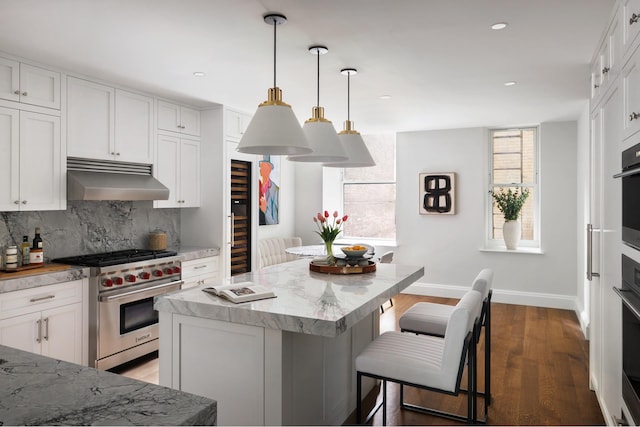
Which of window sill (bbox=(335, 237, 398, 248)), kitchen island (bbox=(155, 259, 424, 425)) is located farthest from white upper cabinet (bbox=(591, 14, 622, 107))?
window sill (bbox=(335, 237, 398, 248))

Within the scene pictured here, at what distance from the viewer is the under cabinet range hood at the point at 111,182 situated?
3512mm

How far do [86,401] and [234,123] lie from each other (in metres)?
4.28

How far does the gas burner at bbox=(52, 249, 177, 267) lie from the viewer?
11.5 ft

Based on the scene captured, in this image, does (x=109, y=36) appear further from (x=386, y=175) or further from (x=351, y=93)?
(x=386, y=175)

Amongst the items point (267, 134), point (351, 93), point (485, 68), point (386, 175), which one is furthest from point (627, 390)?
point (386, 175)

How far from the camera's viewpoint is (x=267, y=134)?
2283 mm

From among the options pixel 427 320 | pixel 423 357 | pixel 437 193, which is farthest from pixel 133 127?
pixel 437 193

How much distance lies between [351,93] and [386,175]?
2.65 metres

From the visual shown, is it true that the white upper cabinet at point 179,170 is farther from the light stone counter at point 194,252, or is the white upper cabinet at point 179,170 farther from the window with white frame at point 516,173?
the window with white frame at point 516,173

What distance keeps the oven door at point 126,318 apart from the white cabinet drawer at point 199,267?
336 millimetres

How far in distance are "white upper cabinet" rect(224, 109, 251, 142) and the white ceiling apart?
314mm

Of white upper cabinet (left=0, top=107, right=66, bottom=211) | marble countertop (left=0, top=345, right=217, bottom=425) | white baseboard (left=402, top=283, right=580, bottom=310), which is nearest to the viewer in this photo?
marble countertop (left=0, top=345, right=217, bottom=425)

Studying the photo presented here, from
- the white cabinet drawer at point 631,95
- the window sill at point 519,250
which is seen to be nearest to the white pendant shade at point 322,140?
the white cabinet drawer at point 631,95

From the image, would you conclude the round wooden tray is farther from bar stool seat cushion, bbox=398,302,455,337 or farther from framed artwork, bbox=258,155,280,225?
framed artwork, bbox=258,155,280,225
